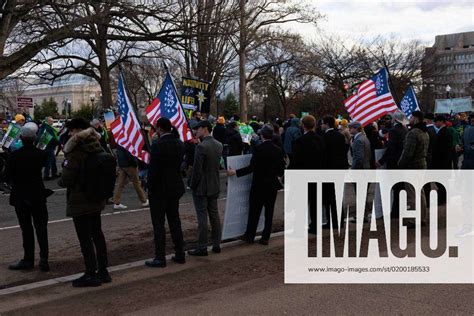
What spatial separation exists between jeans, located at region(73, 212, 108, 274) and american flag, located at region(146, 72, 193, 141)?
7.54ft

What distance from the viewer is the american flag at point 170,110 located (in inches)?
316

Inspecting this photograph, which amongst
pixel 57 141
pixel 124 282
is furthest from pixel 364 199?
pixel 57 141

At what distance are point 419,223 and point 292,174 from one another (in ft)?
7.72

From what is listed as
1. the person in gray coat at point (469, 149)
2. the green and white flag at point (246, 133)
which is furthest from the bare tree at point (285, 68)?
the person in gray coat at point (469, 149)

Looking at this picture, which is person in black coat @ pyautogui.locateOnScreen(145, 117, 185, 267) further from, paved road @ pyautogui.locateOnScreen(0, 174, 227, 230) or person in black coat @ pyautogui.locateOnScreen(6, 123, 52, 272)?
paved road @ pyautogui.locateOnScreen(0, 174, 227, 230)

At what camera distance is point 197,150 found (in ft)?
23.4

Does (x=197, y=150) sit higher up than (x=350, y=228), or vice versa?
(x=197, y=150)

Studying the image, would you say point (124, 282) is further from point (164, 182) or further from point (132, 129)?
point (132, 129)

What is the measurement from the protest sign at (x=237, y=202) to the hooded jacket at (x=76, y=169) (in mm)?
2357

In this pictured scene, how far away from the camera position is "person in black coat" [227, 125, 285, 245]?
7723 mm

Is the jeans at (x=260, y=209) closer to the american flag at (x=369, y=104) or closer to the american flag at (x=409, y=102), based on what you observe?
the american flag at (x=369, y=104)

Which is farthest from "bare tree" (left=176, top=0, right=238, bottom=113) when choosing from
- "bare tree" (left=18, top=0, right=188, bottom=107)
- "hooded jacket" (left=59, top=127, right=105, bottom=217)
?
"hooded jacket" (left=59, top=127, right=105, bottom=217)

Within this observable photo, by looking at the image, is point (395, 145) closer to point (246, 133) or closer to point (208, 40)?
point (246, 133)

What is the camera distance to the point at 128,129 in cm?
784
